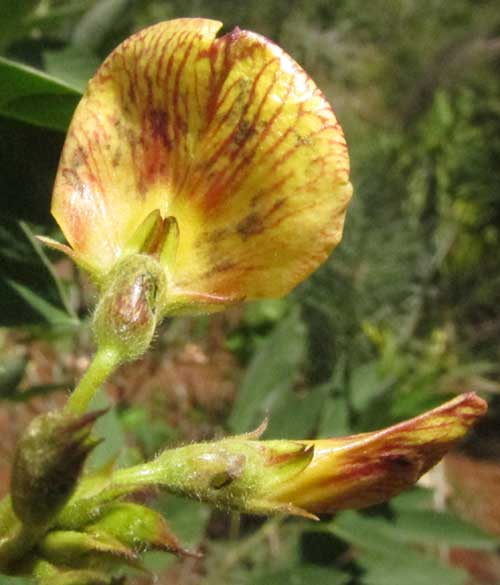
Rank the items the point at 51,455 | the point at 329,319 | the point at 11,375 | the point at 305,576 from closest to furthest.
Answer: the point at 51,455 < the point at 11,375 < the point at 305,576 < the point at 329,319

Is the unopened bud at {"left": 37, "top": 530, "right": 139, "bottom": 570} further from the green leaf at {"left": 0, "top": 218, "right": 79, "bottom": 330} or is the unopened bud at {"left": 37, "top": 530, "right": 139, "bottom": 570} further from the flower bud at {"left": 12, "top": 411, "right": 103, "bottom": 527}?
the green leaf at {"left": 0, "top": 218, "right": 79, "bottom": 330}

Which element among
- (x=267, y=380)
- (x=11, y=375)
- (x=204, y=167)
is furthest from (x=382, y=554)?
(x=204, y=167)

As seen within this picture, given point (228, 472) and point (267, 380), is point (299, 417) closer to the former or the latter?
point (267, 380)

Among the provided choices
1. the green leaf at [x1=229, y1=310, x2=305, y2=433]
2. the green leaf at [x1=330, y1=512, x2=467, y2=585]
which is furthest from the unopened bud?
the green leaf at [x1=229, y1=310, x2=305, y2=433]

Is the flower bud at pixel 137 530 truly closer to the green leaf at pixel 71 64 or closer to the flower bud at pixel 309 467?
the flower bud at pixel 309 467

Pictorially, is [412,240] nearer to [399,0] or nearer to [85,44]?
[85,44]
